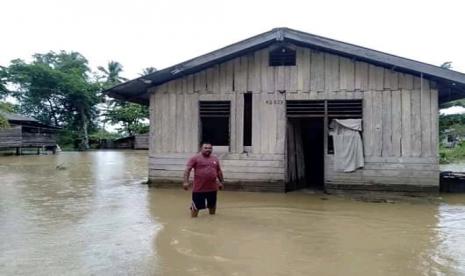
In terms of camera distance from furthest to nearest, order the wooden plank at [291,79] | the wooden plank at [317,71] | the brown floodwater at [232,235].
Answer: the wooden plank at [291,79], the wooden plank at [317,71], the brown floodwater at [232,235]

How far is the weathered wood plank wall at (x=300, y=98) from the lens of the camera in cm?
1157

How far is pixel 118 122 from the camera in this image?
160 ft

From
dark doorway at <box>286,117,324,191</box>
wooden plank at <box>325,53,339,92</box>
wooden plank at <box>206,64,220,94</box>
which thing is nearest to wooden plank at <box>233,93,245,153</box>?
wooden plank at <box>206,64,220,94</box>

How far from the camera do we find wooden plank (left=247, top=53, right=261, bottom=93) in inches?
494

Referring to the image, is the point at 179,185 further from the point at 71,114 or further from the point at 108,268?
the point at 71,114

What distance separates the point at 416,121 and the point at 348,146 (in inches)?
74.5

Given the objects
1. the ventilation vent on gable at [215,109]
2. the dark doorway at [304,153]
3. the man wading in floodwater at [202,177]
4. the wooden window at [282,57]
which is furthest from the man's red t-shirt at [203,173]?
the wooden window at [282,57]

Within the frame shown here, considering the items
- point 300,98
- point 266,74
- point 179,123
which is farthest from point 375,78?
point 179,123

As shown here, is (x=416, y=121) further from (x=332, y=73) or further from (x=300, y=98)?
(x=300, y=98)

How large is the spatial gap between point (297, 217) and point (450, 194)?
5796mm

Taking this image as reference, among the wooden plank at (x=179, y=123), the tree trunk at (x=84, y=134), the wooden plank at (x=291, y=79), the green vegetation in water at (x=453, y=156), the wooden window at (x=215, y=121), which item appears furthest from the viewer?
the tree trunk at (x=84, y=134)

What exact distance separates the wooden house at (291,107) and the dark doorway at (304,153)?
0.28 ft

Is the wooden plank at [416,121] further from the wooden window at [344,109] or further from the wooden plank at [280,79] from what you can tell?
the wooden plank at [280,79]

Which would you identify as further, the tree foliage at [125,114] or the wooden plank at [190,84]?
the tree foliage at [125,114]
